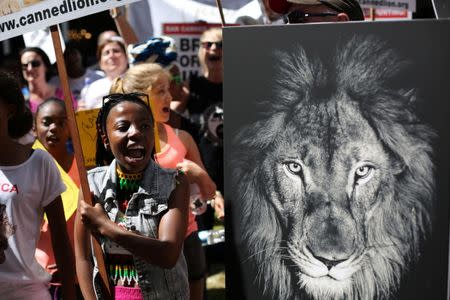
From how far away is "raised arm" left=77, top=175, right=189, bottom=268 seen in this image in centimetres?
350

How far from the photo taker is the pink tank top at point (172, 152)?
5.07 metres

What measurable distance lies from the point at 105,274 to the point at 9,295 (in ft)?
1.59

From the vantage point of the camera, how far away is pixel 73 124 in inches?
144

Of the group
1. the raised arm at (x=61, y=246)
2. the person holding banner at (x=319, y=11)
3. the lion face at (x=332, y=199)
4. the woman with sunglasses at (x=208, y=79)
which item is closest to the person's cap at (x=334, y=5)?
the person holding banner at (x=319, y=11)

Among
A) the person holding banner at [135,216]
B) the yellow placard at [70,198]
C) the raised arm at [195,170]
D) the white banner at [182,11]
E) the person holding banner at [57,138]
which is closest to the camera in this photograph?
the person holding banner at [135,216]

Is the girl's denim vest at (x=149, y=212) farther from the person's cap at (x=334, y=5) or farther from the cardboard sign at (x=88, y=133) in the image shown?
the person's cap at (x=334, y=5)

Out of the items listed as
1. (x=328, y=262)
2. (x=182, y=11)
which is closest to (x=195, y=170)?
(x=328, y=262)

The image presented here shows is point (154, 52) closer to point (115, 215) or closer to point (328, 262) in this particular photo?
point (115, 215)

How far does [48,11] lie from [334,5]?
4.19 ft

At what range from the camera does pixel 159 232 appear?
3.61 metres

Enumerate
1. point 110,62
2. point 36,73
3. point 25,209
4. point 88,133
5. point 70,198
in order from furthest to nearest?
point 36,73 → point 110,62 → point 70,198 → point 88,133 → point 25,209

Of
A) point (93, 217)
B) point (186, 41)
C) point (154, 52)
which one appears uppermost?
point (154, 52)

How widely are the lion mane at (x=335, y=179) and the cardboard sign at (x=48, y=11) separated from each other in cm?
83

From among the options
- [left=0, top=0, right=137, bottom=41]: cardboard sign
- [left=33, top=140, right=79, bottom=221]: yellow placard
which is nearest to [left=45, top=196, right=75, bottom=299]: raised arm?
[left=0, top=0, right=137, bottom=41]: cardboard sign
